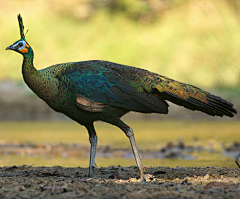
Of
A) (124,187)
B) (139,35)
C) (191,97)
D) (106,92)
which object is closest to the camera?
(124,187)

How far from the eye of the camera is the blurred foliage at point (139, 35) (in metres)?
37.5

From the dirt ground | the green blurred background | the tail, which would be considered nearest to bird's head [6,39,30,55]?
the dirt ground

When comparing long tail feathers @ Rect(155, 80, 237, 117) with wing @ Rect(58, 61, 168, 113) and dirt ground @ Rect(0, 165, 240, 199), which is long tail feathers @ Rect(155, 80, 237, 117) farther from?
dirt ground @ Rect(0, 165, 240, 199)

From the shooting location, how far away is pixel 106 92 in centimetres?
673

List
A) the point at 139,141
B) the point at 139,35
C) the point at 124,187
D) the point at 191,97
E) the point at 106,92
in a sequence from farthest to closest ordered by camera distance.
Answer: the point at 139,35 → the point at 139,141 → the point at 191,97 → the point at 106,92 → the point at 124,187

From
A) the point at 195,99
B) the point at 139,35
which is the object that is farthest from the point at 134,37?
the point at 195,99

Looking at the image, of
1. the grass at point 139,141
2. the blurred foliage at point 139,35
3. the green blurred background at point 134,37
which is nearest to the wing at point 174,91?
the grass at point 139,141

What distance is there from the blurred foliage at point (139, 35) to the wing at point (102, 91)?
27895 millimetres

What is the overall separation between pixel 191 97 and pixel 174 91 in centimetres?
29

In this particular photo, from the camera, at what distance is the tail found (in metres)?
6.95

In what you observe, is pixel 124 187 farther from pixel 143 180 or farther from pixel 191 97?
pixel 191 97

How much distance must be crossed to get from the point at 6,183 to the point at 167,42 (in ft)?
118

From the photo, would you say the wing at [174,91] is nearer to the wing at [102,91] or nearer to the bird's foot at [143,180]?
the wing at [102,91]

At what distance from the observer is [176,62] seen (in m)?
38.3
